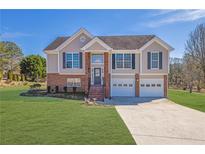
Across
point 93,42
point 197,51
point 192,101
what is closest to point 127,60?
point 93,42

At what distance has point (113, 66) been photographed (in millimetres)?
21953

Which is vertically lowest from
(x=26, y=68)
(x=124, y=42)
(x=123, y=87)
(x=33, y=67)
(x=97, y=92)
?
(x=97, y=92)

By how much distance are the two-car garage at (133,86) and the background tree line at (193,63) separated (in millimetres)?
7008

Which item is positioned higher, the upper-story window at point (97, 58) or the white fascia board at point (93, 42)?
the white fascia board at point (93, 42)

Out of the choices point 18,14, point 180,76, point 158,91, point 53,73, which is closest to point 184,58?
point 180,76

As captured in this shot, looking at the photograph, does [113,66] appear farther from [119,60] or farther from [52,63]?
[52,63]

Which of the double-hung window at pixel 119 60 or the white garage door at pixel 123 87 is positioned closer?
the white garage door at pixel 123 87

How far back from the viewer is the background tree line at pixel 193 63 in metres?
28.1

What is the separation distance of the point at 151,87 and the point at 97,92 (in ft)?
16.4

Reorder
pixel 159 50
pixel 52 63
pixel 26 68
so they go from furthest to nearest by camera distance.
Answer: pixel 26 68
pixel 52 63
pixel 159 50

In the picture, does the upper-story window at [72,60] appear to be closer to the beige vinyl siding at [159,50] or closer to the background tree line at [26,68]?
the beige vinyl siding at [159,50]

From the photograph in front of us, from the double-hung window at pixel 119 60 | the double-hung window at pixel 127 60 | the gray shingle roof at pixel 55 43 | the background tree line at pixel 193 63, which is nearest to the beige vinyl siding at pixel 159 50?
the double-hung window at pixel 127 60

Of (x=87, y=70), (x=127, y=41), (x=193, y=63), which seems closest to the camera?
(x=87, y=70)

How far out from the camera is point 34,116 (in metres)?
10.8
